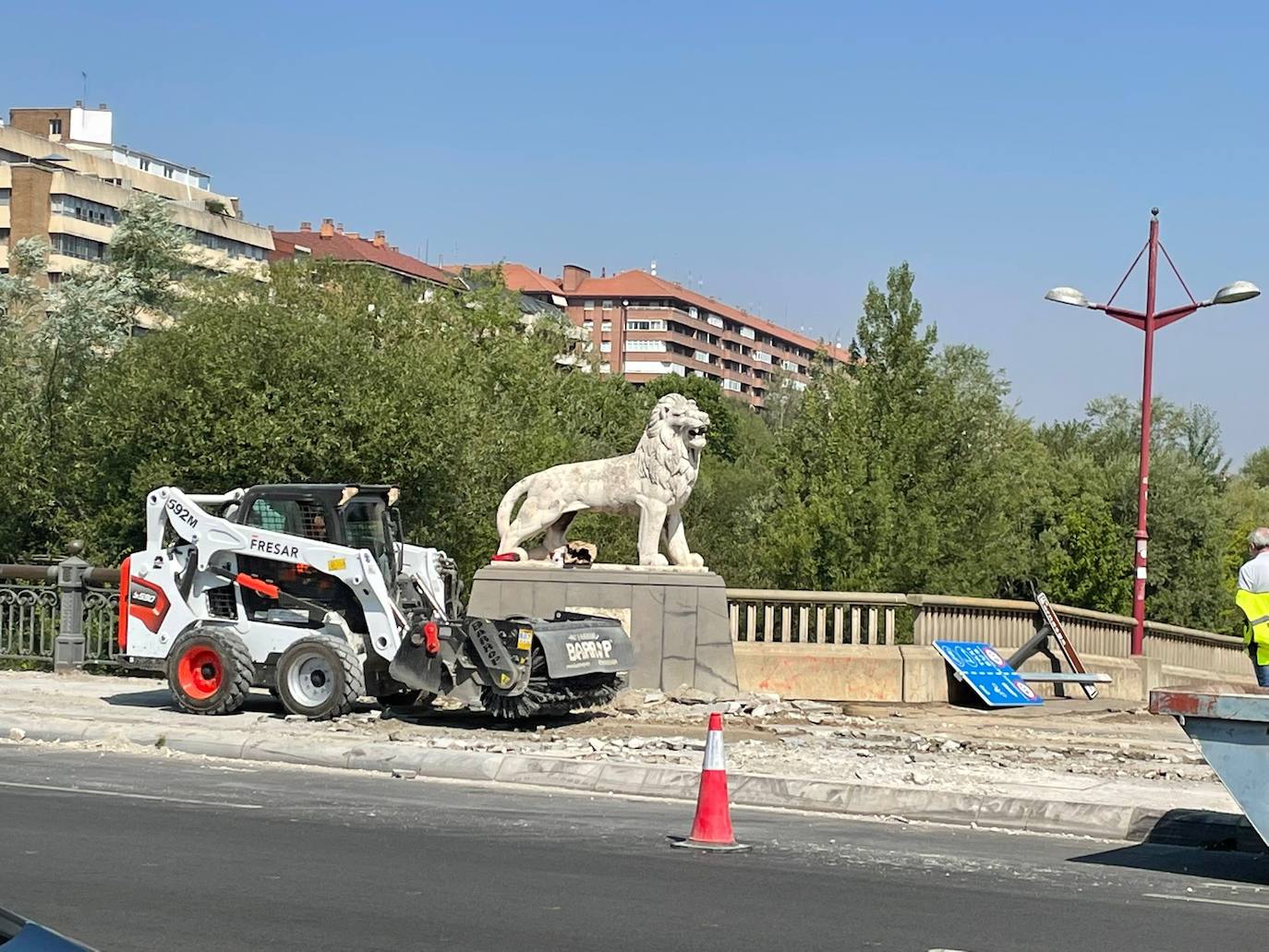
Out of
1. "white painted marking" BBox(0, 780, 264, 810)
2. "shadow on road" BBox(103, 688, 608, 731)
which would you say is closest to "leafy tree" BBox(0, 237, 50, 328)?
"shadow on road" BBox(103, 688, 608, 731)

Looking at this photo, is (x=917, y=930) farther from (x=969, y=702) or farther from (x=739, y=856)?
(x=969, y=702)

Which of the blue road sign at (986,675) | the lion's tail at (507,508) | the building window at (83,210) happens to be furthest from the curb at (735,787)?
the building window at (83,210)

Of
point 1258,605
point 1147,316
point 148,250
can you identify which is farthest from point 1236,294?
point 148,250

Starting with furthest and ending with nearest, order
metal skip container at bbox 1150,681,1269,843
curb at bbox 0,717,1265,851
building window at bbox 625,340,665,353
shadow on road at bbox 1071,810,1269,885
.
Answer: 1. building window at bbox 625,340,665,353
2. curb at bbox 0,717,1265,851
3. shadow on road at bbox 1071,810,1269,885
4. metal skip container at bbox 1150,681,1269,843

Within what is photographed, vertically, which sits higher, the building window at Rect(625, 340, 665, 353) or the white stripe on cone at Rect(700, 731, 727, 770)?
the building window at Rect(625, 340, 665, 353)

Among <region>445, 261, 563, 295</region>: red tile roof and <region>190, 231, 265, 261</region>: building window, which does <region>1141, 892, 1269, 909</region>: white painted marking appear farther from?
<region>445, 261, 563, 295</region>: red tile roof

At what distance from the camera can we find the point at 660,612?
777 inches

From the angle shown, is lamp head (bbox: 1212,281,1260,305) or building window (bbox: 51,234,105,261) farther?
Answer: building window (bbox: 51,234,105,261)

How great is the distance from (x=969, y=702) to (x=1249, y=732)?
37.8ft

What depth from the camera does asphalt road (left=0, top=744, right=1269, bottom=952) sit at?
7.77 meters

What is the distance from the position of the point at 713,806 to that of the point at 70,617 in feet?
43.9

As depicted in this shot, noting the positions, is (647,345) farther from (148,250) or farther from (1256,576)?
(1256,576)

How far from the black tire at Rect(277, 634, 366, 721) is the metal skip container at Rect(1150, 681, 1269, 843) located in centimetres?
883

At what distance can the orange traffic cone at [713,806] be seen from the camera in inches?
412
